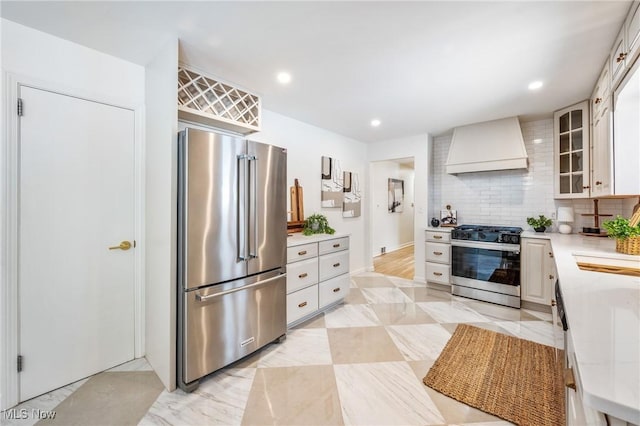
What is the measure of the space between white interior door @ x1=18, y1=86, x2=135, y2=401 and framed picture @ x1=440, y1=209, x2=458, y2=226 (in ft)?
13.6

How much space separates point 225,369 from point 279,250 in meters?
1.02

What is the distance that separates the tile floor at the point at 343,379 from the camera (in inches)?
62.1

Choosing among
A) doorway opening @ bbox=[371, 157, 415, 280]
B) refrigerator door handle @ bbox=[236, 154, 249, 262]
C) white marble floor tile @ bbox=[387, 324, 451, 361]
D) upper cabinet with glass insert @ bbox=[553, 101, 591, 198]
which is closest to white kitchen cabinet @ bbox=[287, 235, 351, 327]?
refrigerator door handle @ bbox=[236, 154, 249, 262]

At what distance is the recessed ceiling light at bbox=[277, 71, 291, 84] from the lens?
2275 mm

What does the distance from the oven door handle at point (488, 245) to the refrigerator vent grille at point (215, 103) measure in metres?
3.03

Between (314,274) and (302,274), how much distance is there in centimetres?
20

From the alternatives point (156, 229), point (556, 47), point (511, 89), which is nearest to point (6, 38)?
point (156, 229)

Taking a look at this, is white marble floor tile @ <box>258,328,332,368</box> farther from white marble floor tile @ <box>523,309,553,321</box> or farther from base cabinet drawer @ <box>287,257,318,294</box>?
white marble floor tile @ <box>523,309,553,321</box>

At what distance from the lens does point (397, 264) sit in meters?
5.44

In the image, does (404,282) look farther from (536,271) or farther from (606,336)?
(606,336)

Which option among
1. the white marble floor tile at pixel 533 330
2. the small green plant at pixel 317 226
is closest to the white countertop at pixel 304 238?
the small green plant at pixel 317 226

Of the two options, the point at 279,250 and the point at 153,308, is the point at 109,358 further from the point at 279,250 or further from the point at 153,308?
the point at 279,250

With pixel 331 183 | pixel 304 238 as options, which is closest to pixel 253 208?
pixel 304 238

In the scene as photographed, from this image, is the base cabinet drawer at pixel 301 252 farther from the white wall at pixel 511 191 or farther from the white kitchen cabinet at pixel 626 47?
the white kitchen cabinet at pixel 626 47
